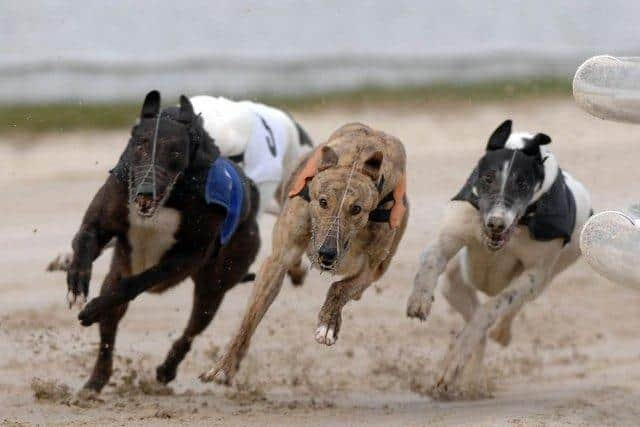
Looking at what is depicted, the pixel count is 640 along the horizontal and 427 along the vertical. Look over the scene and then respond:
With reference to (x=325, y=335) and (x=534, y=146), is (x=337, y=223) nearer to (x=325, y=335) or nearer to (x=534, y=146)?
(x=325, y=335)

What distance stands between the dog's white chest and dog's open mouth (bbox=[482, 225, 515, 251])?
3.79ft

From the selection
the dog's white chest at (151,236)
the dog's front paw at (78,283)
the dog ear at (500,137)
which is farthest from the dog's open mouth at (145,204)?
the dog ear at (500,137)

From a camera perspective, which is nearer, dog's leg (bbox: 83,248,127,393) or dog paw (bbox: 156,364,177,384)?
dog's leg (bbox: 83,248,127,393)

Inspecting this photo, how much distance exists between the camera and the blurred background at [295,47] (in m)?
12.0

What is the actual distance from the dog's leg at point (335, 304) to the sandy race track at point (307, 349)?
42cm

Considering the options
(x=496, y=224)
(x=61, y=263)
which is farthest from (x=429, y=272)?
(x=61, y=263)

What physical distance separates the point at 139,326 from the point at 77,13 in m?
5.28

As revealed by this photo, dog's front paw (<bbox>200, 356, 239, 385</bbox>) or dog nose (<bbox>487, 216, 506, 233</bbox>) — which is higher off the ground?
dog nose (<bbox>487, 216, 506, 233</bbox>)

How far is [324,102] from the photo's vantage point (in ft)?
39.3

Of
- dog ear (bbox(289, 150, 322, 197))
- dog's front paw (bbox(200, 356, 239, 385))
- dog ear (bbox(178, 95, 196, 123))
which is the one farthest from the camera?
dog ear (bbox(178, 95, 196, 123))

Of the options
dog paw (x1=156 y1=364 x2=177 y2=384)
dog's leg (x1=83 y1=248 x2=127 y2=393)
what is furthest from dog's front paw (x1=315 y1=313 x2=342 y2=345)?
dog paw (x1=156 y1=364 x2=177 y2=384)

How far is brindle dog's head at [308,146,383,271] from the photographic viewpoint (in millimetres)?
5195

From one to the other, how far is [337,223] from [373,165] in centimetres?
29

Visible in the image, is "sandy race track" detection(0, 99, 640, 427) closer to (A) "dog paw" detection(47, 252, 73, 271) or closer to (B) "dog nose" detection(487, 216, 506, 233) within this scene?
(A) "dog paw" detection(47, 252, 73, 271)
